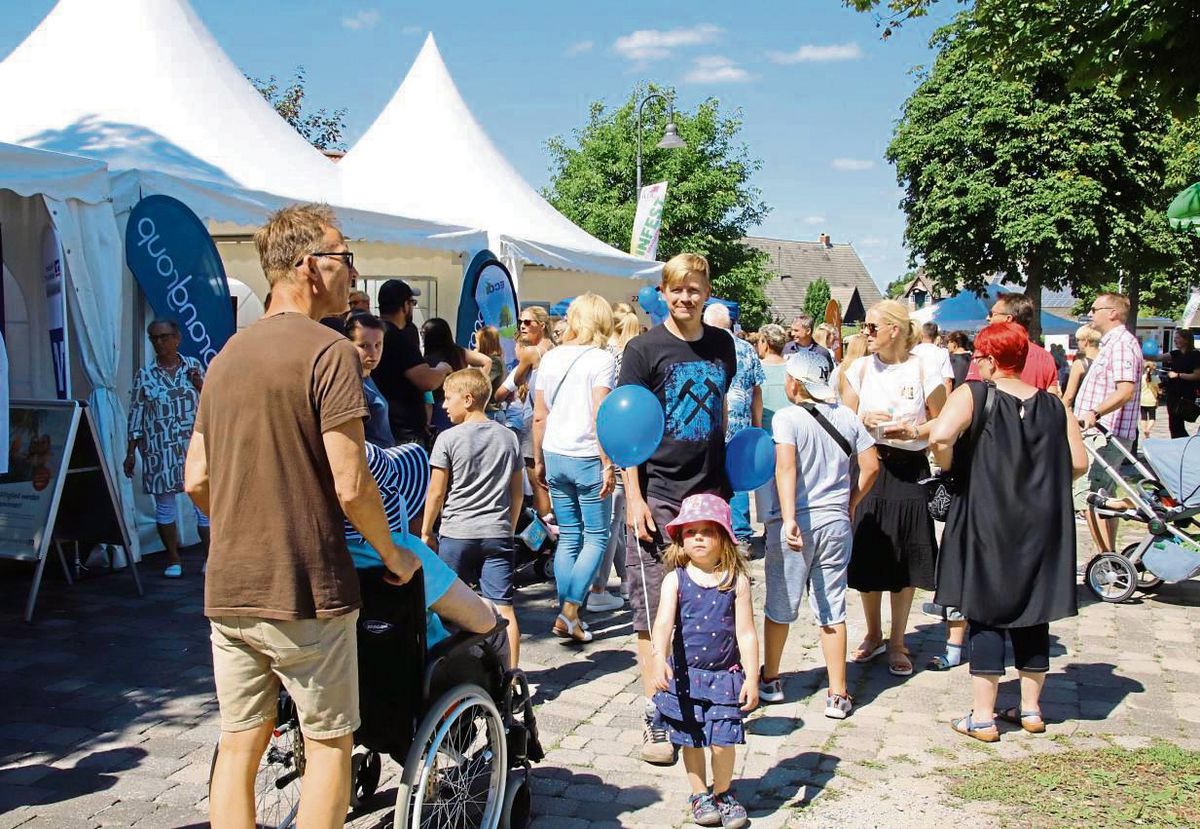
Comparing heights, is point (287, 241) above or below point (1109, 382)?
above

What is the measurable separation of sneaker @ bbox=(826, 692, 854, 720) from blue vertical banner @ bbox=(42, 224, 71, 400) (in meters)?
5.45

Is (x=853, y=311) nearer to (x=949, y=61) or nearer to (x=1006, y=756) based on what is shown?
(x=949, y=61)

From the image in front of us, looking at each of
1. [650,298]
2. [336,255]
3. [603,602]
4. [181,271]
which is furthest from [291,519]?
[650,298]

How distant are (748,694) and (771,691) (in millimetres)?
1541

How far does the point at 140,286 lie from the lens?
7398 millimetres

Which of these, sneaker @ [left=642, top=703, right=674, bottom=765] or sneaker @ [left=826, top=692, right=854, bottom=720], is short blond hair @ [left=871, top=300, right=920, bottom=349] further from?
sneaker @ [left=642, top=703, right=674, bottom=765]

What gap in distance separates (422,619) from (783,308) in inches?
3038

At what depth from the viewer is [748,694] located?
3.41m

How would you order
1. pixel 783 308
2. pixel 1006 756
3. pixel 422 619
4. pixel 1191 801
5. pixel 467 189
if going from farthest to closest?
pixel 783 308, pixel 467 189, pixel 1006 756, pixel 1191 801, pixel 422 619

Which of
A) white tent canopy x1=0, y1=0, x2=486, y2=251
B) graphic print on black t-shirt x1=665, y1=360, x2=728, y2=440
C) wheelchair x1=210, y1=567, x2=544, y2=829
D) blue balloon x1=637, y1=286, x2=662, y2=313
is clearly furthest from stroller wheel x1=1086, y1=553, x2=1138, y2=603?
white tent canopy x1=0, y1=0, x2=486, y2=251

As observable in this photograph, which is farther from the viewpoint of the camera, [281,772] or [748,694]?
[281,772]

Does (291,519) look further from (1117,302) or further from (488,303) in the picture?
(488,303)

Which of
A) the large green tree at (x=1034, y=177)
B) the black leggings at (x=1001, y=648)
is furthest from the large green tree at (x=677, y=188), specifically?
the black leggings at (x=1001, y=648)

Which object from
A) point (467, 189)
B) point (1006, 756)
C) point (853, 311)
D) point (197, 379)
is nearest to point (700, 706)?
point (1006, 756)
